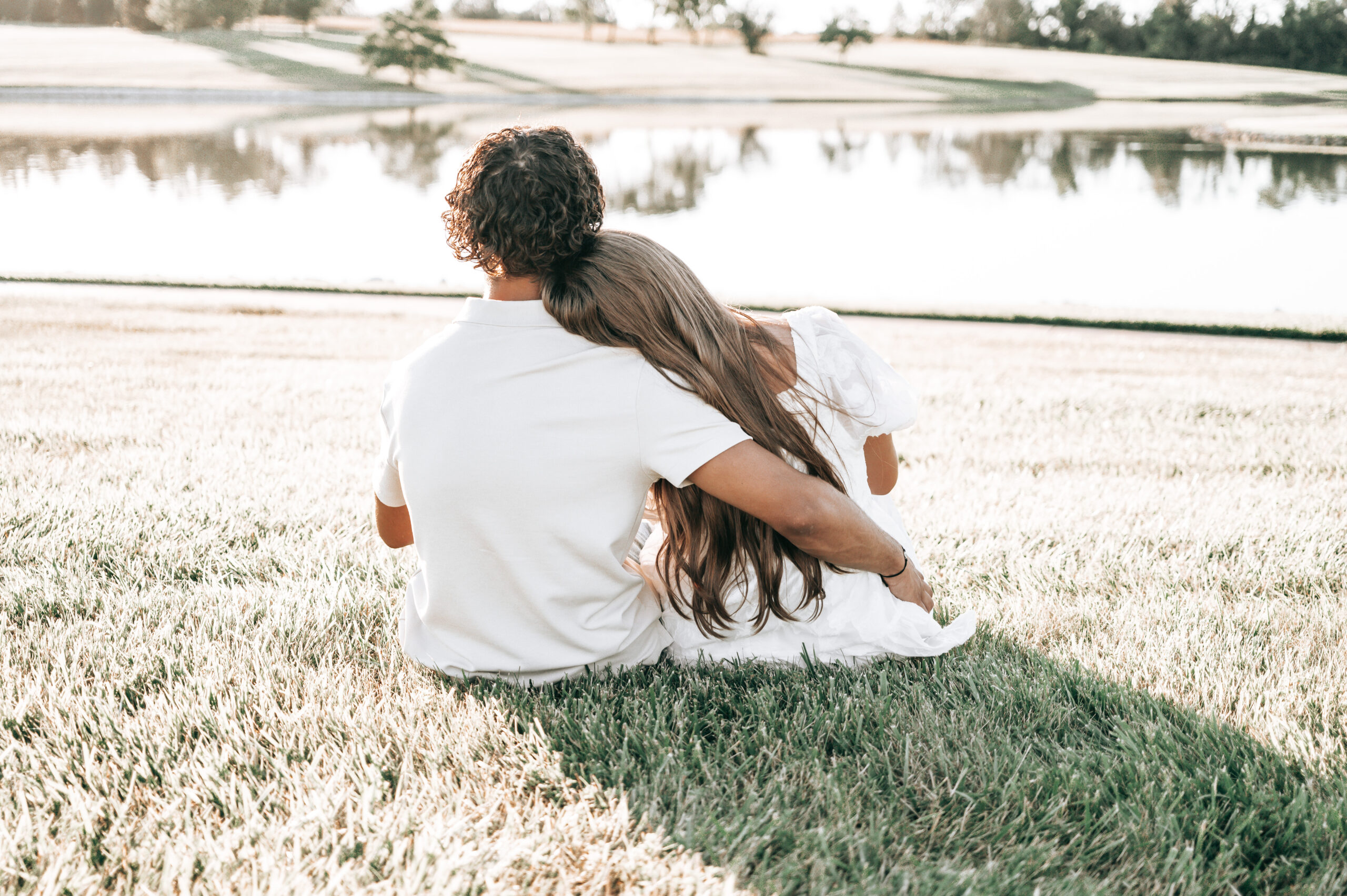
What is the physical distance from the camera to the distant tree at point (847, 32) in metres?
87.9

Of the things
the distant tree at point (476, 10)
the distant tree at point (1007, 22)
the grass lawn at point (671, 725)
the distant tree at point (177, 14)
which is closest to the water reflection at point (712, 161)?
the grass lawn at point (671, 725)

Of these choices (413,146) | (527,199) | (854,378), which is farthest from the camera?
(413,146)

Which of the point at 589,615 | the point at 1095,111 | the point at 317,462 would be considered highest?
the point at 1095,111

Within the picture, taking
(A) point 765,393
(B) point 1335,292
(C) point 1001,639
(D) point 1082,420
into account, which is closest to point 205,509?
(A) point 765,393

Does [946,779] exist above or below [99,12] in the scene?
below

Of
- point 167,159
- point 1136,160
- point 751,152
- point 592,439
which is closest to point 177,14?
point 167,159

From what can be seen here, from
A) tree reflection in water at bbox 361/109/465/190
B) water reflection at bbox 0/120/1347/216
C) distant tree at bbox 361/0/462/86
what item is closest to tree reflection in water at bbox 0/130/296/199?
water reflection at bbox 0/120/1347/216

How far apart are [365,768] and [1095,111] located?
63.0m

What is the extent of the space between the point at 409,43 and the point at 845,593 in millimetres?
64203

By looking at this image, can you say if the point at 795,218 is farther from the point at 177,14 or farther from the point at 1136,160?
the point at 177,14

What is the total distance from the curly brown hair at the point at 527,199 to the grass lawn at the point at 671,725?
94cm

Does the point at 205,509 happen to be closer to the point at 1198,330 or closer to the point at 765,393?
the point at 765,393

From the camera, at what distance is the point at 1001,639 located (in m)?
2.29

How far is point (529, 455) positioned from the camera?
1683 millimetres
